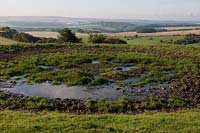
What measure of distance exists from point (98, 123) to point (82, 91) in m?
8.59

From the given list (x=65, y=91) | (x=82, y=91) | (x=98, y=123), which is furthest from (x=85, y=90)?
(x=98, y=123)

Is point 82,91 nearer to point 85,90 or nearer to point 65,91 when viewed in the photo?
point 85,90

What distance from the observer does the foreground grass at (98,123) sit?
45.1 ft

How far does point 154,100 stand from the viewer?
19688 mm

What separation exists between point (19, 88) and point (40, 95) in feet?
8.60

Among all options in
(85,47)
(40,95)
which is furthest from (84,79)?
(85,47)

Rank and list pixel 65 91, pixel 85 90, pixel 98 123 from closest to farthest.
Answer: pixel 98 123 < pixel 65 91 < pixel 85 90

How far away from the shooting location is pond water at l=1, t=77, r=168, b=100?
21.7m

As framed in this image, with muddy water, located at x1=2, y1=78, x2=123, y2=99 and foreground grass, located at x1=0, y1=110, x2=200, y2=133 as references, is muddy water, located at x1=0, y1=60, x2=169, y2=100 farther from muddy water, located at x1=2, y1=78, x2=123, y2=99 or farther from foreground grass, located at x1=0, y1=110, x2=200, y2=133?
foreground grass, located at x1=0, y1=110, x2=200, y2=133

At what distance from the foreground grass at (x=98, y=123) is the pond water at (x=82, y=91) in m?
5.18

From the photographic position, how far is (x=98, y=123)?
578 inches

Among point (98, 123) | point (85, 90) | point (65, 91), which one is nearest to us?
point (98, 123)

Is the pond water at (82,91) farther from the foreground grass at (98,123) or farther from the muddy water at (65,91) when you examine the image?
the foreground grass at (98,123)

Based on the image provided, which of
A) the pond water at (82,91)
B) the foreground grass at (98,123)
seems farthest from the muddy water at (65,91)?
the foreground grass at (98,123)
